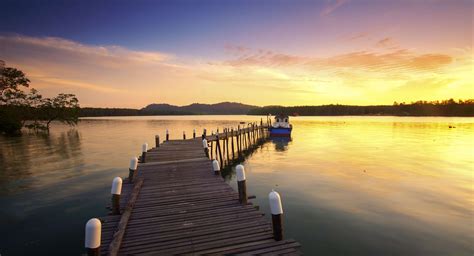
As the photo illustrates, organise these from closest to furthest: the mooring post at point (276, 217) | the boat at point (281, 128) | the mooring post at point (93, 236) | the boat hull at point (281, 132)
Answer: the mooring post at point (93, 236) < the mooring post at point (276, 217) < the boat hull at point (281, 132) < the boat at point (281, 128)

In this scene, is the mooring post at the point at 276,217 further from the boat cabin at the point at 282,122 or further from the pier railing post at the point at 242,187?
the boat cabin at the point at 282,122

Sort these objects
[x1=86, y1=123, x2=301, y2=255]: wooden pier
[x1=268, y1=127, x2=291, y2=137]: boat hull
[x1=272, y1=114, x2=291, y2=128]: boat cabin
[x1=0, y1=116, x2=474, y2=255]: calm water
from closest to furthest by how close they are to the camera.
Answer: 1. [x1=86, y1=123, x2=301, y2=255]: wooden pier
2. [x1=0, y1=116, x2=474, y2=255]: calm water
3. [x1=268, y1=127, x2=291, y2=137]: boat hull
4. [x1=272, y1=114, x2=291, y2=128]: boat cabin

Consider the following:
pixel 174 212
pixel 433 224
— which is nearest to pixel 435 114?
pixel 433 224

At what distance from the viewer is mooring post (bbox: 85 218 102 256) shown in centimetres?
541

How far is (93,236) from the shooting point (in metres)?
5.48

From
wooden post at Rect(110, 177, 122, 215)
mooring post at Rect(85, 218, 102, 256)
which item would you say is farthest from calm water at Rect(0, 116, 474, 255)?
mooring post at Rect(85, 218, 102, 256)

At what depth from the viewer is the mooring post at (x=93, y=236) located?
17.7 feet

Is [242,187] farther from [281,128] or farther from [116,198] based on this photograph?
[281,128]

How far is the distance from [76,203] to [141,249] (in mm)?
11338

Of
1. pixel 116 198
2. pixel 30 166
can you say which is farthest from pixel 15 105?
pixel 116 198

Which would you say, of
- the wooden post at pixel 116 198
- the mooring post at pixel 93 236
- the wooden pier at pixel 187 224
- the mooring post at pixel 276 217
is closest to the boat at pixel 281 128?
the wooden pier at pixel 187 224

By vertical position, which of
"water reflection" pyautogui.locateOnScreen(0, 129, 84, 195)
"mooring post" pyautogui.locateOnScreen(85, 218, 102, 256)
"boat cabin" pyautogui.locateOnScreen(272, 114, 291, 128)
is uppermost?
"boat cabin" pyautogui.locateOnScreen(272, 114, 291, 128)

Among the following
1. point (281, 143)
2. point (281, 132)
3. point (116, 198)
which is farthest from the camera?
point (281, 132)

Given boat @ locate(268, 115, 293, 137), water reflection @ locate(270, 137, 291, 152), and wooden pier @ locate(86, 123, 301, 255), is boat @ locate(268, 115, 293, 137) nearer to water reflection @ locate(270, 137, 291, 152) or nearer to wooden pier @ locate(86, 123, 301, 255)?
water reflection @ locate(270, 137, 291, 152)
